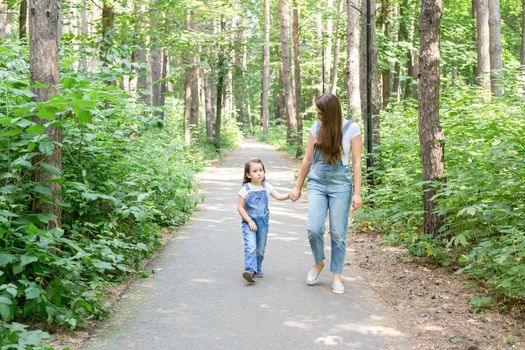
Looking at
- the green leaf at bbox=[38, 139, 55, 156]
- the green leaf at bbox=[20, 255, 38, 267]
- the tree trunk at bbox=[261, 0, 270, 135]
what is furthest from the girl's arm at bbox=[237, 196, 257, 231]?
the tree trunk at bbox=[261, 0, 270, 135]

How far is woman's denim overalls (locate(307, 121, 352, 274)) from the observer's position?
5.73 m

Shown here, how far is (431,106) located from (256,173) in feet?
7.93

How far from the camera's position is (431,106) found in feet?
22.5

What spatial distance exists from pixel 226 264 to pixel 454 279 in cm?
280

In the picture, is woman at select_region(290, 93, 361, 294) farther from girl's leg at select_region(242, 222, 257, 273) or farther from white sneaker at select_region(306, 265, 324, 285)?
girl's leg at select_region(242, 222, 257, 273)

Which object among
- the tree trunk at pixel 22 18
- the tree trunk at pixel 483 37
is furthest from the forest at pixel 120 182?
the tree trunk at pixel 483 37

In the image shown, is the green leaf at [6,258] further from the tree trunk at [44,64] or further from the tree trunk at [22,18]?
the tree trunk at [22,18]

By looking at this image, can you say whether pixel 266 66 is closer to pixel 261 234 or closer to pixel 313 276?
pixel 261 234

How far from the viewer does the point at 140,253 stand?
707cm

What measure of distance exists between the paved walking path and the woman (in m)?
0.61

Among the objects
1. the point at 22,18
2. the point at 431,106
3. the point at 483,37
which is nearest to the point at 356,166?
the point at 431,106

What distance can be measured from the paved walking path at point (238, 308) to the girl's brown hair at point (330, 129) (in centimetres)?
149

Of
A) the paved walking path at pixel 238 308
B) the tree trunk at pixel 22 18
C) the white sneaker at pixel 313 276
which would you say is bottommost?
the paved walking path at pixel 238 308

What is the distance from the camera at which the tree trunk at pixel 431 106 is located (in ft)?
22.3
